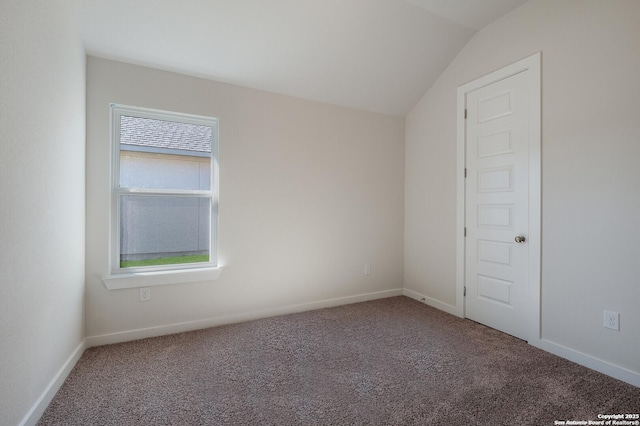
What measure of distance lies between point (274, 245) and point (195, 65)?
1.83 metres

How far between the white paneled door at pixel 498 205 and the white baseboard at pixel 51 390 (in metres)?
3.39

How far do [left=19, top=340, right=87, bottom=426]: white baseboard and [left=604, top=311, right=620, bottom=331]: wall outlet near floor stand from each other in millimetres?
3503

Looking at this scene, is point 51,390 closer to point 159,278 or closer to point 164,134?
point 159,278

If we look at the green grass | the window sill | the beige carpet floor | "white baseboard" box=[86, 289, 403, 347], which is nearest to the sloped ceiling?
the green grass

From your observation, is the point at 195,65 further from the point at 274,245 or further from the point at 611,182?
the point at 611,182

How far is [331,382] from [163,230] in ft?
6.45

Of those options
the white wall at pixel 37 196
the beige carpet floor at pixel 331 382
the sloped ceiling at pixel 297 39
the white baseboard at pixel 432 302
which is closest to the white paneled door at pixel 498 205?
the white baseboard at pixel 432 302

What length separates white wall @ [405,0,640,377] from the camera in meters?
2.03

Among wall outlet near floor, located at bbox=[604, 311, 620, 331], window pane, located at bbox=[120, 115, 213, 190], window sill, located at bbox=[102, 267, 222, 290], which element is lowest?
wall outlet near floor, located at bbox=[604, 311, 620, 331]

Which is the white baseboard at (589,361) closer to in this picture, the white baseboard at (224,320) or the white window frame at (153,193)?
the white baseboard at (224,320)

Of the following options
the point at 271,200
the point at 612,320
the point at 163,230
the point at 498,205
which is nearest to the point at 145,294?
the point at 163,230

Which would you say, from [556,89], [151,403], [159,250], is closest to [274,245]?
[159,250]

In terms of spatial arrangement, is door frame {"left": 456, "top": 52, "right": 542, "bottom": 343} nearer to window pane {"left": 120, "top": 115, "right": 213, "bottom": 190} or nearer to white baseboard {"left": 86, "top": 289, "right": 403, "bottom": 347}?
white baseboard {"left": 86, "top": 289, "right": 403, "bottom": 347}

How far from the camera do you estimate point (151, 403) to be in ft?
5.80
